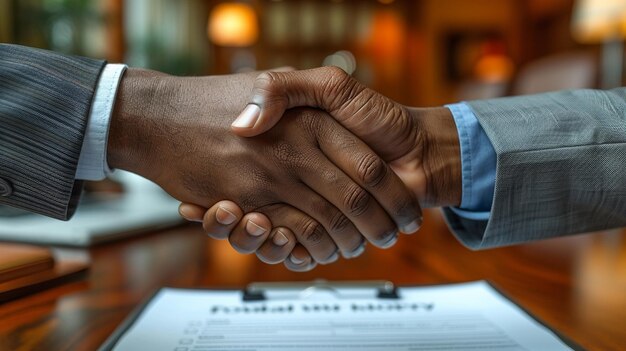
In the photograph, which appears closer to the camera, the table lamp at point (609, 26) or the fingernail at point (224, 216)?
the fingernail at point (224, 216)

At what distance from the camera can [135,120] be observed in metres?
0.55

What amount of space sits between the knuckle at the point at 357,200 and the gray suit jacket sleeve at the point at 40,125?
263 mm

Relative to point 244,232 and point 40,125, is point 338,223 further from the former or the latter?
point 40,125

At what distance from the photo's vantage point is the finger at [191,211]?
1.91 ft

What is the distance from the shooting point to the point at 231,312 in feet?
1.64

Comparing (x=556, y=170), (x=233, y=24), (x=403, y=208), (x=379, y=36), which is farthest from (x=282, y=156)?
(x=379, y=36)

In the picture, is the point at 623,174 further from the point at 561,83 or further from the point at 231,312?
the point at 561,83

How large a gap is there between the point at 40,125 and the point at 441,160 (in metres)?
0.40

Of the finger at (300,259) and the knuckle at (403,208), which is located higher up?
the knuckle at (403,208)

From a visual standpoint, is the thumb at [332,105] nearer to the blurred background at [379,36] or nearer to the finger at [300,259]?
the finger at [300,259]

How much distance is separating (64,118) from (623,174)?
0.53 meters

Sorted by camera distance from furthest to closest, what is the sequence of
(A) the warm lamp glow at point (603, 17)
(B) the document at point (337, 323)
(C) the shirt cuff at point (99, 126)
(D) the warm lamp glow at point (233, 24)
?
(D) the warm lamp glow at point (233, 24) → (A) the warm lamp glow at point (603, 17) → (C) the shirt cuff at point (99, 126) → (B) the document at point (337, 323)

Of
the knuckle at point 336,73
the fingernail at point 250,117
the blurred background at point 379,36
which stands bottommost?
the blurred background at point 379,36

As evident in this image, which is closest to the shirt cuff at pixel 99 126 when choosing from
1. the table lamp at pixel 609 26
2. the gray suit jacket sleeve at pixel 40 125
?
the gray suit jacket sleeve at pixel 40 125
